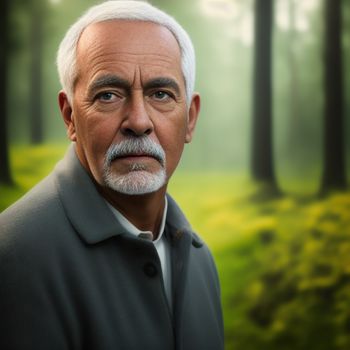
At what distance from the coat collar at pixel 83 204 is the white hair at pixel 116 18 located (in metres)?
0.19

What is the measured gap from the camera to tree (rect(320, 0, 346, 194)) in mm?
4012

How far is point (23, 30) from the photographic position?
3.56 m

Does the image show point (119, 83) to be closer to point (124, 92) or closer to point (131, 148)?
point (124, 92)

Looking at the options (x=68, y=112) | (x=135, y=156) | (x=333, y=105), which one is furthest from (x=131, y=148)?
(x=333, y=105)

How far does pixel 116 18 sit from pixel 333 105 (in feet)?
10.7

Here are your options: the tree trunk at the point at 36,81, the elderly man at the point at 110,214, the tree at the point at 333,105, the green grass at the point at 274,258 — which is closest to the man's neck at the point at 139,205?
the elderly man at the point at 110,214

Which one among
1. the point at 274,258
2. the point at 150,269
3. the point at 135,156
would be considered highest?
the point at 135,156

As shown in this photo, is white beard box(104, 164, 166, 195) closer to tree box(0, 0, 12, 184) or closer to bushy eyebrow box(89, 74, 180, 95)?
bushy eyebrow box(89, 74, 180, 95)

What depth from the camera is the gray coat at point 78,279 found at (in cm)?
99

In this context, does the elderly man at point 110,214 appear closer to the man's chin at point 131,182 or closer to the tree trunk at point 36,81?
the man's chin at point 131,182

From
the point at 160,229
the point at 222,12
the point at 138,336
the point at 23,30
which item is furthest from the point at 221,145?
the point at 138,336

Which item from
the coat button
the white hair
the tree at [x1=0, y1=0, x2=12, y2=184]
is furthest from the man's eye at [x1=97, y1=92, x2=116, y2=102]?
the tree at [x1=0, y1=0, x2=12, y2=184]

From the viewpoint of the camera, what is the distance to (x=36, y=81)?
3.56m

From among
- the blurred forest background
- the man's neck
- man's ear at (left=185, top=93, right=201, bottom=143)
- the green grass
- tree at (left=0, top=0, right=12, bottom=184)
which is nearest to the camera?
the man's neck
